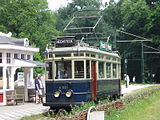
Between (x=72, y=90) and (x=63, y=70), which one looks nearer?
(x=72, y=90)

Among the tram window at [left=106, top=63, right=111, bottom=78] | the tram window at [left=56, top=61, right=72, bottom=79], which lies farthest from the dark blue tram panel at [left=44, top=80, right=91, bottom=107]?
the tram window at [left=106, top=63, right=111, bottom=78]

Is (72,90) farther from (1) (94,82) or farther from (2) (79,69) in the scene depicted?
(1) (94,82)

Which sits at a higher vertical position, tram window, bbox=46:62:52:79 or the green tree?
the green tree

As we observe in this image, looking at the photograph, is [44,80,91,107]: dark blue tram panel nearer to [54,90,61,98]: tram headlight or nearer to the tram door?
[54,90,61,98]: tram headlight

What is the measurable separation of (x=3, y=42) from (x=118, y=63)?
667 centimetres

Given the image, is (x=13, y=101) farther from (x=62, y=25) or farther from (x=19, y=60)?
(x=62, y=25)

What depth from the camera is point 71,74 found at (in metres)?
15.6

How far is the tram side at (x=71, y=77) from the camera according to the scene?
15.4 meters

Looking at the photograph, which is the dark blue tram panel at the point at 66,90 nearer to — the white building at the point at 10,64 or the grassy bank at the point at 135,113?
the grassy bank at the point at 135,113

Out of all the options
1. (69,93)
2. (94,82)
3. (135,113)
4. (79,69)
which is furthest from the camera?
(94,82)

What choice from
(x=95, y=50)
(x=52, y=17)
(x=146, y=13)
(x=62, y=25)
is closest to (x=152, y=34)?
(x=146, y=13)

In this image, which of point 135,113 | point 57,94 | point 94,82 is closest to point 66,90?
point 57,94

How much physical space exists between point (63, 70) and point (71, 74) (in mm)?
462

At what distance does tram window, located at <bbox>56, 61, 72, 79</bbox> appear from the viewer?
15.7m
